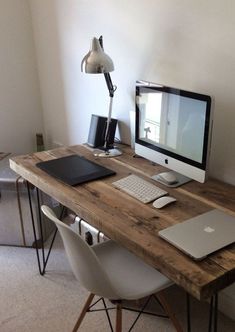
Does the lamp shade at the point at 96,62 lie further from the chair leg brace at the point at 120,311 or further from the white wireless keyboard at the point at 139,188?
the chair leg brace at the point at 120,311

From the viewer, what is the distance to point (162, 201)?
4.73 ft

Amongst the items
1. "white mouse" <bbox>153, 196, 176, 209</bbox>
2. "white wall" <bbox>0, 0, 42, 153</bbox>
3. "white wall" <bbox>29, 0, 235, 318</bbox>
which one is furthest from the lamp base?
"white wall" <bbox>0, 0, 42, 153</bbox>

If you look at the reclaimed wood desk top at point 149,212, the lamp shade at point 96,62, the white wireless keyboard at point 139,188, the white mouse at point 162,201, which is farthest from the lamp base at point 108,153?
the white mouse at point 162,201

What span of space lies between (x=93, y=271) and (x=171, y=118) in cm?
74

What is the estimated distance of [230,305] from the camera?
1.86 m

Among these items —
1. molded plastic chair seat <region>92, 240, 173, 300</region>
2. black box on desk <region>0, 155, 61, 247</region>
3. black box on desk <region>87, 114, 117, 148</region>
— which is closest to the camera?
molded plastic chair seat <region>92, 240, 173, 300</region>

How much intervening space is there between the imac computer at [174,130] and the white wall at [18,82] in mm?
1385

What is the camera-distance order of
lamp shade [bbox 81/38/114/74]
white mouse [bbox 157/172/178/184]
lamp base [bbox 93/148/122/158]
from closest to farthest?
white mouse [bbox 157/172/178/184], lamp shade [bbox 81/38/114/74], lamp base [bbox 93/148/122/158]

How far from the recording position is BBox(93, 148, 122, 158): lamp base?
2006 mm

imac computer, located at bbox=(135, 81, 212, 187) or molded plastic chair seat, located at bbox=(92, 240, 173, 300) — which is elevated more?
imac computer, located at bbox=(135, 81, 212, 187)

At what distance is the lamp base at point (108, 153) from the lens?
201 centimetres

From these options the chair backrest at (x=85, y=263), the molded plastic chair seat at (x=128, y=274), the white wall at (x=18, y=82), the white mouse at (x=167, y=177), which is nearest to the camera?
the chair backrest at (x=85, y=263)

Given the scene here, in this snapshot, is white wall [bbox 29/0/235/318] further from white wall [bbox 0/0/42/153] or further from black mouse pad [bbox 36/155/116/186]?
black mouse pad [bbox 36/155/116/186]

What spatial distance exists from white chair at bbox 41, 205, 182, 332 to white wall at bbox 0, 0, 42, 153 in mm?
1612
